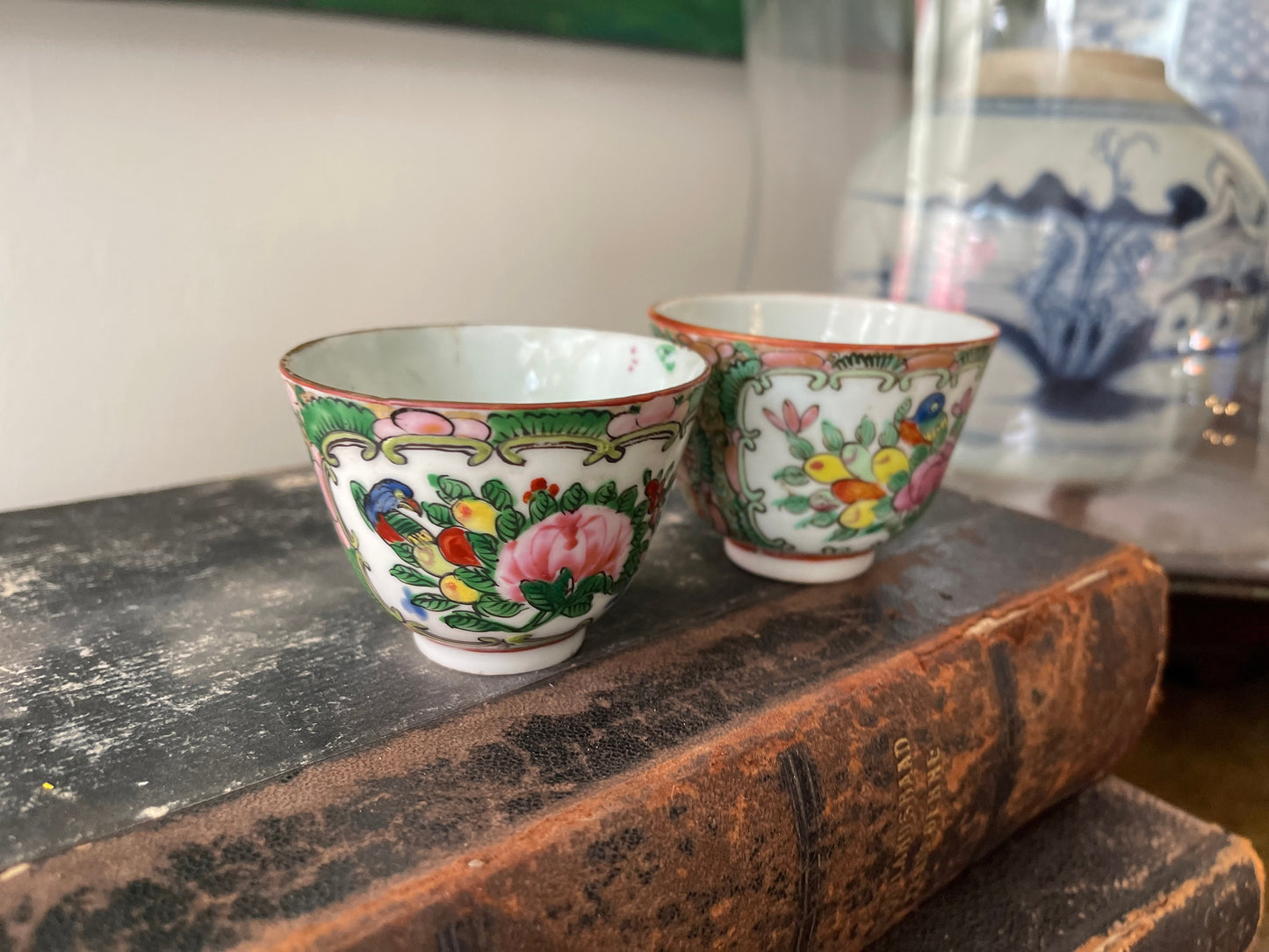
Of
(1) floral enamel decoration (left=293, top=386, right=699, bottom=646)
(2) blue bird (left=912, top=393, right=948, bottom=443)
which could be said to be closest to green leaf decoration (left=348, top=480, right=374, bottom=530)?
(1) floral enamel decoration (left=293, top=386, right=699, bottom=646)

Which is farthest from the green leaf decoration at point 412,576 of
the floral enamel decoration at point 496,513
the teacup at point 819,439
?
the teacup at point 819,439

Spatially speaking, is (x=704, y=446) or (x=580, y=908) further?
(x=704, y=446)

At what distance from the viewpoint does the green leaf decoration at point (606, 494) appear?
30 centimetres

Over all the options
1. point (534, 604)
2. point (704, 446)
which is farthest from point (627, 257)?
point (534, 604)

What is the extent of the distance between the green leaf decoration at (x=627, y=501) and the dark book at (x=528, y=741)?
0.07 m

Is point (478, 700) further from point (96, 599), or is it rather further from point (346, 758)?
point (96, 599)

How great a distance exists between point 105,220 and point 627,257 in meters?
0.36

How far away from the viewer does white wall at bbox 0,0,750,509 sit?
500mm

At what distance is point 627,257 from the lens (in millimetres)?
739

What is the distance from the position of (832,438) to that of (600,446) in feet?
0.39

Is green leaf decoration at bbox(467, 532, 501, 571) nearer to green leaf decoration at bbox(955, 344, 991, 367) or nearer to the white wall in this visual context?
green leaf decoration at bbox(955, 344, 991, 367)

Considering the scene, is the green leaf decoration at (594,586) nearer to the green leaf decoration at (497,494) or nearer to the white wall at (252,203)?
the green leaf decoration at (497,494)

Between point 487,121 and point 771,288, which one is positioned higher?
point 487,121

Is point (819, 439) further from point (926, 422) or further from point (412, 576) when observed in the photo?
point (412, 576)
